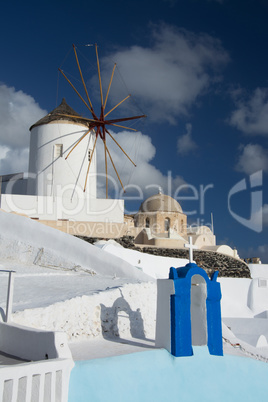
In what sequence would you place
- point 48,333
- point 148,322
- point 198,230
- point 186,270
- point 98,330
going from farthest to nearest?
point 198,230, point 148,322, point 98,330, point 186,270, point 48,333

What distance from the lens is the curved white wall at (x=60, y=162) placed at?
16.5 metres

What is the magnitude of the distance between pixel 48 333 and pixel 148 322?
110 inches

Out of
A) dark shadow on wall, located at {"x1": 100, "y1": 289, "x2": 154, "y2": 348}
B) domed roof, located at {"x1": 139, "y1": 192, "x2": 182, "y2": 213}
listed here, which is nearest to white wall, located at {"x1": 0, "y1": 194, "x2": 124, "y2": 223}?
domed roof, located at {"x1": 139, "y1": 192, "x2": 182, "y2": 213}

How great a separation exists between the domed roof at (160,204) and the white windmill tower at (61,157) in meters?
7.11

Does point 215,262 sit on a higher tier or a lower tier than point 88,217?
lower

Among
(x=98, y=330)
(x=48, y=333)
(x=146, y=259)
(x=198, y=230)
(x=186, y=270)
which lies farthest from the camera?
(x=198, y=230)

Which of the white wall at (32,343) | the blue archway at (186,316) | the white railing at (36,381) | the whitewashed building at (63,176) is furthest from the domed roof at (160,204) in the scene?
the white railing at (36,381)

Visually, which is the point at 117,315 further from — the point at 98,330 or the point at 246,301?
the point at 246,301

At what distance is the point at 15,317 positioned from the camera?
156 inches

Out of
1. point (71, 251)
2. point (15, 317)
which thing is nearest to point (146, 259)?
point (71, 251)

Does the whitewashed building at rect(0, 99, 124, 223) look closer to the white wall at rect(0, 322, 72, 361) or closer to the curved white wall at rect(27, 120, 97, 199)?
the curved white wall at rect(27, 120, 97, 199)

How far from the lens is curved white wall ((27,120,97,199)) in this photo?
16.5m

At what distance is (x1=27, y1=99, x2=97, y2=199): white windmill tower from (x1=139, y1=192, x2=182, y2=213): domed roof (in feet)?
23.3

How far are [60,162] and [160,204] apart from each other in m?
8.49
